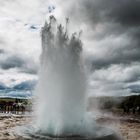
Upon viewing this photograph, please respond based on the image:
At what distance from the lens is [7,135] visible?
19.4 m

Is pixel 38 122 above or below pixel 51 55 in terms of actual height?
below

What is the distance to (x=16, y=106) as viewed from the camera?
50.1m

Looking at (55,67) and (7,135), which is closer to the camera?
(7,135)

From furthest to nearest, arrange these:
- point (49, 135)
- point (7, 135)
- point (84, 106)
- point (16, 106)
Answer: point (16, 106)
point (84, 106)
point (7, 135)
point (49, 135)

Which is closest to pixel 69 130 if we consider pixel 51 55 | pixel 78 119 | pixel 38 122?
pixel 78 119

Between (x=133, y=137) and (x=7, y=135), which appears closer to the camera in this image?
(x=7, y=135)

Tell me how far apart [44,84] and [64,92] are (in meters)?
1.55

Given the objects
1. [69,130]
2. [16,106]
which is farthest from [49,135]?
[16,106]

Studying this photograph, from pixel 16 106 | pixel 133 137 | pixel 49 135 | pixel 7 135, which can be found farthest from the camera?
pixel 16 106

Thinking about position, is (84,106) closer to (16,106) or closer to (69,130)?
(69,130)

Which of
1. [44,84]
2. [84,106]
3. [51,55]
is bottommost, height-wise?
[84,106]

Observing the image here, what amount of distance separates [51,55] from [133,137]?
27.6 feet

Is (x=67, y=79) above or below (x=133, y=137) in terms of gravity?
above

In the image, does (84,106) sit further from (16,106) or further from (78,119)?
(16,106)
